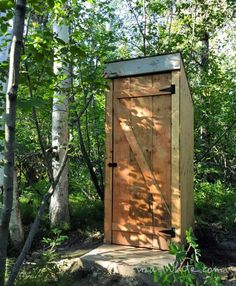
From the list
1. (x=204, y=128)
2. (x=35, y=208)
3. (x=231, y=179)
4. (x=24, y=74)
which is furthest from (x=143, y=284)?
(x=231, y=179)

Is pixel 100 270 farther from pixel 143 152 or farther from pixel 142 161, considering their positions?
pixel 143 152

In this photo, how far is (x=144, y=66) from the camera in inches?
170

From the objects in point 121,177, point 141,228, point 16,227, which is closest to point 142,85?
point 121,177

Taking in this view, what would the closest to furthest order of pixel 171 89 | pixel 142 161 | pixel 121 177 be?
pixel 171 89, pixel 142 161, pixel 121 177

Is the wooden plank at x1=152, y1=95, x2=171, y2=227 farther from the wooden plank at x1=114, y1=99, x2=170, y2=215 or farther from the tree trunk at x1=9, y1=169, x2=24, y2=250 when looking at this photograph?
the tree trunk at x1=9, y1=169, x2=24, y2=250

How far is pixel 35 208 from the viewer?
5.51 m

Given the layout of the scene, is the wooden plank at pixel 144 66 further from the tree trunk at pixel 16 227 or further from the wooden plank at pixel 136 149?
the tree trunk at pixel 16 227

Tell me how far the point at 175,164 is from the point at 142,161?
0.46m

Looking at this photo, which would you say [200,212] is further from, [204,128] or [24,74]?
[24,74]

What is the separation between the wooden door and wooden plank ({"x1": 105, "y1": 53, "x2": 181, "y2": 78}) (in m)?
0.08

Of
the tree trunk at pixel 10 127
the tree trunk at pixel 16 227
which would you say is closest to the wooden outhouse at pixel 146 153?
the tree trunk at pixel 16 227

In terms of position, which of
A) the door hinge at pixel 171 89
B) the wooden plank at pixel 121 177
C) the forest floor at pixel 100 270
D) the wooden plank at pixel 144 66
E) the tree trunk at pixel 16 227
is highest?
the wooden plank at pixel 144 66

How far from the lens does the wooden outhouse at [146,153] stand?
409 cm

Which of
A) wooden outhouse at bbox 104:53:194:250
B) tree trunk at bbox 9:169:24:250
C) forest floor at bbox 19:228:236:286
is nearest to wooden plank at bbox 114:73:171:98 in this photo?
wooden outhouse at bbox 104:53:194:250
